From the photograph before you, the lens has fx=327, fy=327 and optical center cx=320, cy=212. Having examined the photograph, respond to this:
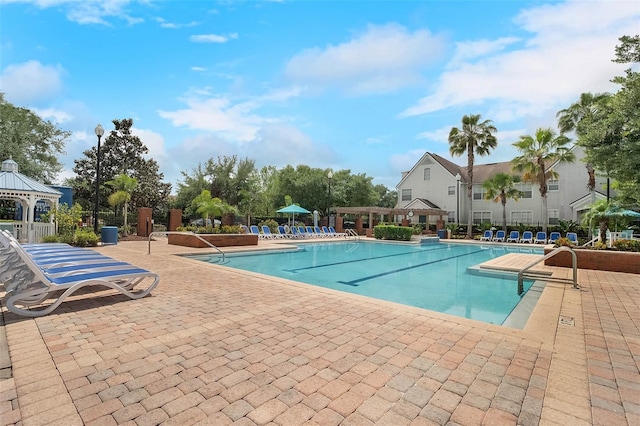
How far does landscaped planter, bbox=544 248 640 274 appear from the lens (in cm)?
923

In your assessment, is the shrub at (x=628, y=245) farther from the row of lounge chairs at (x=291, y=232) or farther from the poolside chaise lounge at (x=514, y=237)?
the row of lounge chairs at (x=291, y=232)

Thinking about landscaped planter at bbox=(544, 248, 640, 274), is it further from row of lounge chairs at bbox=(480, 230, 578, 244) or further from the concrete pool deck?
row of lounge chairs at bbox=(480, 230, 578, 244)

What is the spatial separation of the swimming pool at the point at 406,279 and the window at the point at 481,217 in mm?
21392

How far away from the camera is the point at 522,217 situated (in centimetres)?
3153

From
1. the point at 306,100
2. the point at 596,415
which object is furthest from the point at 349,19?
the point at 596,415

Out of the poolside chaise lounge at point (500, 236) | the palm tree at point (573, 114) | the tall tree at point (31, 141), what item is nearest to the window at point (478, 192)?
the poolside chaise lounge at point (500, 236)

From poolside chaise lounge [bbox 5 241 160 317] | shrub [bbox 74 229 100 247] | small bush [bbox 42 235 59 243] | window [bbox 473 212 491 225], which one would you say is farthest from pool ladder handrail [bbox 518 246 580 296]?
window [bbox 473 212 491 225]

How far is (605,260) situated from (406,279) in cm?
583

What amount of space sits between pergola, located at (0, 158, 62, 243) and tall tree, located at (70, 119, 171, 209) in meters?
14.5

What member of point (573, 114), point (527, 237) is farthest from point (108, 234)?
point (573, 114)

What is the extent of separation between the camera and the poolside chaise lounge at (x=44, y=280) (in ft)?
14.1

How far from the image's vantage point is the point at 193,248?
46.4 ft

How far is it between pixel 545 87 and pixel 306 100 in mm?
9657

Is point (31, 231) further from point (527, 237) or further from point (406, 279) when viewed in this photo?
point (527, 237)
